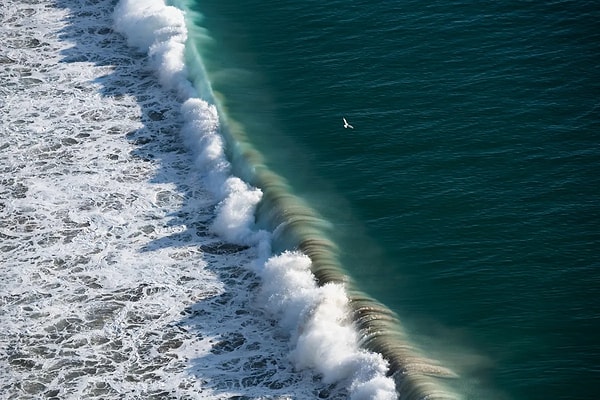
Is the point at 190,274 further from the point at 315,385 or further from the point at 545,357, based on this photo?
the point at 545,357

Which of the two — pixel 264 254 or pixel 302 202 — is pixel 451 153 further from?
pixel 264 254

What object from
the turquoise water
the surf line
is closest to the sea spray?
the surf line

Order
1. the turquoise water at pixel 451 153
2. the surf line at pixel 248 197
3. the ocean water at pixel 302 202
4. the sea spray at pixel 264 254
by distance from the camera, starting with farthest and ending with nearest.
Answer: the turquoise water at pixel 451 153
the ocean water at pixel 302 202
the sea spray at pixel 264 254
the surf line at pixel 248 197

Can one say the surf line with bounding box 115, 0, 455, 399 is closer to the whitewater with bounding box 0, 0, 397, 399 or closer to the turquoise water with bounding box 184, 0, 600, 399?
the whitewater with bounding box 0, 0, 397, 399

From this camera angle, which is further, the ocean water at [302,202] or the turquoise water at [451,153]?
the turquoise water at [451,153]

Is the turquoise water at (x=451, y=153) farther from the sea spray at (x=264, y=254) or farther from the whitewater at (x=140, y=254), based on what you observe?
the whitewater at (x=140, y=254)

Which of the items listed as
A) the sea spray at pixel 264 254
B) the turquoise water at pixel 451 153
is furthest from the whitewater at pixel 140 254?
the turquoise water at pixel 451 153

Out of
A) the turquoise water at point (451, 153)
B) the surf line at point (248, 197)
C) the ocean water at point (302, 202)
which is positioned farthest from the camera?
the turquoise water at point (451, 153)
